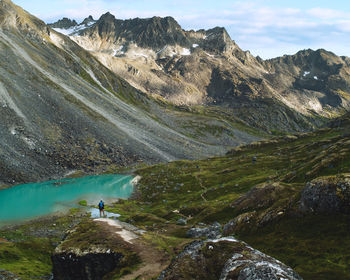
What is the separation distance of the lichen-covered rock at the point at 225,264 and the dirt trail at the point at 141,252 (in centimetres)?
509

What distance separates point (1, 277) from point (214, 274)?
23.6 m

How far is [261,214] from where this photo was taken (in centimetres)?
2867

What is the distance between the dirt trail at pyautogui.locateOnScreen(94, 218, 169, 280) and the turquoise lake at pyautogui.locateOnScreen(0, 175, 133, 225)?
39.2 m

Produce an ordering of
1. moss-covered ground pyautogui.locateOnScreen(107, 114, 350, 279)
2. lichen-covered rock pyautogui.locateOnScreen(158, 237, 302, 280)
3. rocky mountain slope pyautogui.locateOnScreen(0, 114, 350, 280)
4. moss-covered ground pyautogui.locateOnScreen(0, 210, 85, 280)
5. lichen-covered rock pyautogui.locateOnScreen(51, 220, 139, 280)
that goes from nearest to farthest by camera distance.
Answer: lichen-covered rock pyautogui.locateOnScreen(158, 237, 302, 280) → rocky mountain slope pyautogui.locateOnScreen(0, 114, 350, 280) → moss-covered ground pyautogui.locateOnScreen(107, 114, 350, 279) → lichen-covered rock pyautogui.locateOnScreen(51, 220, 139, 280) → moss-covered ground pyautogui.locateOnScreen(0, 210, 85, 280)

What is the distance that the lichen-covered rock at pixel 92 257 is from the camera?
27828 millimetres

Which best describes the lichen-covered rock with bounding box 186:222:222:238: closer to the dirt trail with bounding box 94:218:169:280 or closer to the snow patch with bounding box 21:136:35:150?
the dirt trail with bounding box 94:218:169:280

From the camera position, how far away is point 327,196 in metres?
22.3

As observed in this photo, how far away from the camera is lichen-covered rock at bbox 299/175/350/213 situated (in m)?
21.2

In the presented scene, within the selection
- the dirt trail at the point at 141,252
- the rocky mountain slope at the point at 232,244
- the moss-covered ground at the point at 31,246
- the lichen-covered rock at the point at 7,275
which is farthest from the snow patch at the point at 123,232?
the lichen-covered rock at the point at 7,275

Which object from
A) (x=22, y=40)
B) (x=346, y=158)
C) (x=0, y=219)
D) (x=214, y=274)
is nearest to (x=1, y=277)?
(x=214, y=274)

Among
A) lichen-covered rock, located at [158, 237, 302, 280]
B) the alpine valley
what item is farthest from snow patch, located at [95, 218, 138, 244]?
lichen-covered rock, located at [158, 237, 302, 280]

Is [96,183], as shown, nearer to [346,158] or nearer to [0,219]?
[0,219]

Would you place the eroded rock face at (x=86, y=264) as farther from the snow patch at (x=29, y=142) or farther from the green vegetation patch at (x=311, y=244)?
the snow patch at (x=29, y=142)

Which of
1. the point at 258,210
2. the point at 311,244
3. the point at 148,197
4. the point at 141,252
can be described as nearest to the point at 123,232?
the point at 141,252
